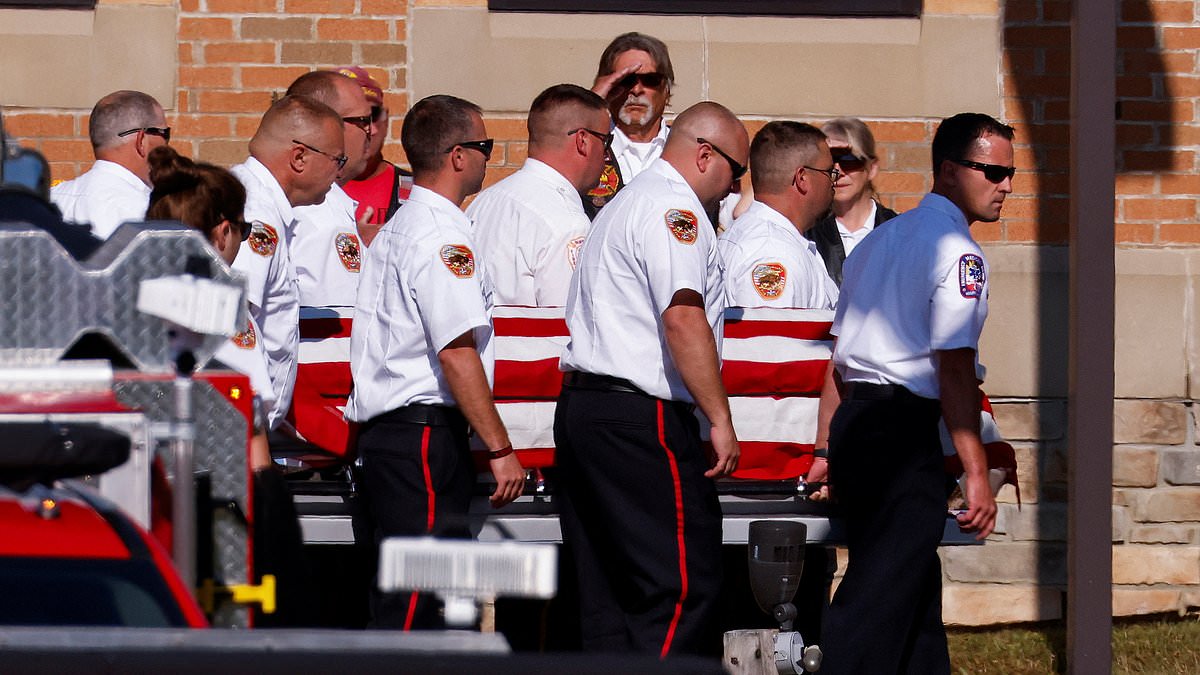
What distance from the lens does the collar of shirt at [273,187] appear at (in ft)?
17.1

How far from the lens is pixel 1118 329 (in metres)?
7.39

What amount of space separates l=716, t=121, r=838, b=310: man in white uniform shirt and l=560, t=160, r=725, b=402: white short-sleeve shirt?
0.62 metres

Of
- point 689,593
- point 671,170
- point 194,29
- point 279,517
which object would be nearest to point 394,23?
point 194,29

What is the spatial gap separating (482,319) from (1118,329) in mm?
3548

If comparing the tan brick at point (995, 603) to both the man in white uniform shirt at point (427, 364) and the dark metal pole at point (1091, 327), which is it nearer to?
the dark metal pole at point (1091, 327)

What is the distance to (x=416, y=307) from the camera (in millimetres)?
4941

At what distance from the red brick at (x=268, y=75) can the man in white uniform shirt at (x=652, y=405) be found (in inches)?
99.2

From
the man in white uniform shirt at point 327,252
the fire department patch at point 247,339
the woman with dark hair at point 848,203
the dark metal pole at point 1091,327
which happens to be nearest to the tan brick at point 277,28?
the man in white uniform shirt at point 327,252

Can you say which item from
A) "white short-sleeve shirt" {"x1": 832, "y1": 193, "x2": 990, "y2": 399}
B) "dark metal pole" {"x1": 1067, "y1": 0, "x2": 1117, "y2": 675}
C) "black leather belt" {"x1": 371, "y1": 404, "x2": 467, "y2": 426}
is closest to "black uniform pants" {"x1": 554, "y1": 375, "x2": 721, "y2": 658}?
"black leather belt" {"x1": 371, "y1": 404, "x2": 467, "y2": 426}

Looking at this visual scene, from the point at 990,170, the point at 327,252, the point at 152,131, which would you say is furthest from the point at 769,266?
the point at 152,131

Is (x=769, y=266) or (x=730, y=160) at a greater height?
(x=730, y=160)

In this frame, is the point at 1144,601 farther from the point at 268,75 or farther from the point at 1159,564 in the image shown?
the point at 268,75

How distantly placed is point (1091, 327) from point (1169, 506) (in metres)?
1.90

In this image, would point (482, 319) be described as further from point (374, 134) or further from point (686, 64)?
point (686, 64)
